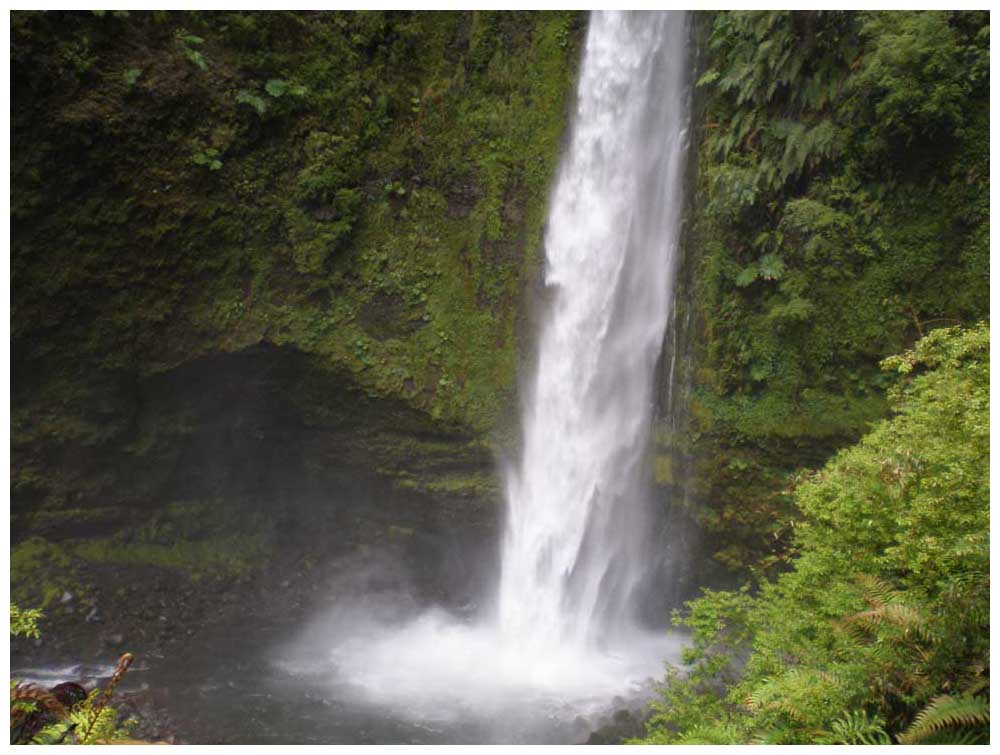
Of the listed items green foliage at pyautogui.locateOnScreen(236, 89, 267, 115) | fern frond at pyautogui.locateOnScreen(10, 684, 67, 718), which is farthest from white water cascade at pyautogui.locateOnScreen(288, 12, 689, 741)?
fern frond at pyautogui.locateOnScreen(10, 684, 67, 718)

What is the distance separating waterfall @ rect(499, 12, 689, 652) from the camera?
31.3 feet

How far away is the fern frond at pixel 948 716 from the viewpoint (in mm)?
3029

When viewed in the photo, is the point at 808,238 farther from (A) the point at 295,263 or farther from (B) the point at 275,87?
(B) the point at 275,87

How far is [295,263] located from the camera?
10.1 metres

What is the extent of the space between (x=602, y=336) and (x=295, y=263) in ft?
A: 15.8

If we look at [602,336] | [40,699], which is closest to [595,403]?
[602,336]

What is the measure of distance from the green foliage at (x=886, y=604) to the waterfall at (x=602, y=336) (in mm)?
3358

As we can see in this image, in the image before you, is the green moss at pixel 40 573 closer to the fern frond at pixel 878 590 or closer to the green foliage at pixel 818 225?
the green foliage at pixel 818 225

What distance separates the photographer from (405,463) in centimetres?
1106

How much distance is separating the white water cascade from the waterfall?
0.05 ft

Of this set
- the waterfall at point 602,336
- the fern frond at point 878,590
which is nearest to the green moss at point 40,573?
the waterfall at point 602,336

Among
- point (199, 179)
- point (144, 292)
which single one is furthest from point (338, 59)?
point (144, 292)

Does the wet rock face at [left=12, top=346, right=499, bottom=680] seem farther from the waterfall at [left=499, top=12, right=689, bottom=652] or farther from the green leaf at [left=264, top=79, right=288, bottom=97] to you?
the green leaf at [left=264, top=79, right=288, bottom=97]

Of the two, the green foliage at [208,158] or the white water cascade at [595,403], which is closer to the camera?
the green foliage at [208,158]
